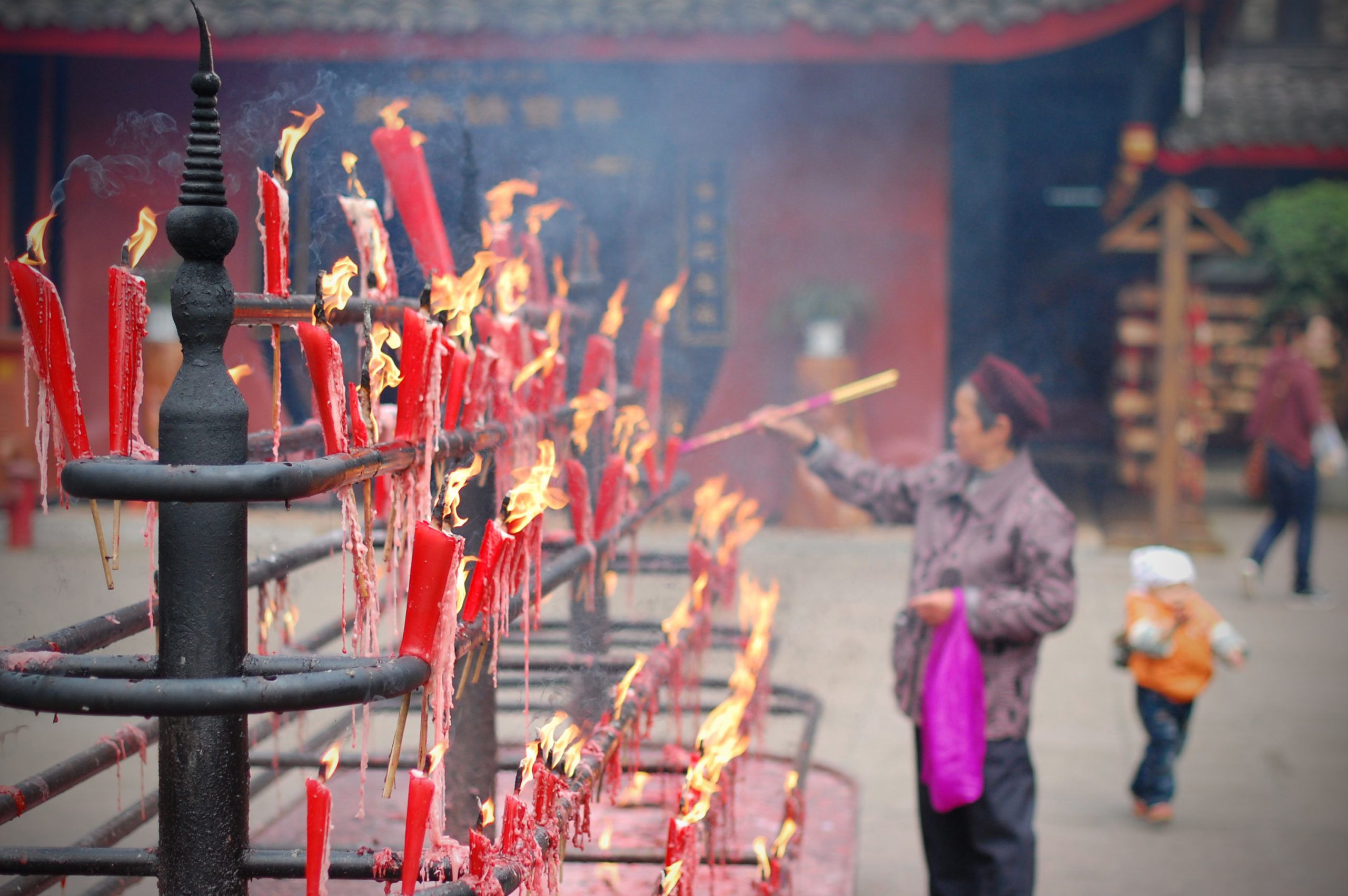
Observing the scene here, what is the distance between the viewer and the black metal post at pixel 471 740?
2.40 m

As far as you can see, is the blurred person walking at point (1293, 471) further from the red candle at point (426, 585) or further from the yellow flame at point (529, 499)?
the red candle at point (426, 585)

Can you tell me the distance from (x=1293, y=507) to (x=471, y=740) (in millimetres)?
6726

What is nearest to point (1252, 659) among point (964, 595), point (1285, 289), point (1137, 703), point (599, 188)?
point (1137, 703)

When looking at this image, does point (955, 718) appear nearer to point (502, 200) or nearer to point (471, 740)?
point (471, 740)

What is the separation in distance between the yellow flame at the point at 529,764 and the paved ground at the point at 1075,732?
818mm

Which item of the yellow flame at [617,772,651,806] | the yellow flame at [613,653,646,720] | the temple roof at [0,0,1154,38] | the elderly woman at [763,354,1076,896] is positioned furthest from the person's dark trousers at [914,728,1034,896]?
the temple roof at [0,0,1154,38]

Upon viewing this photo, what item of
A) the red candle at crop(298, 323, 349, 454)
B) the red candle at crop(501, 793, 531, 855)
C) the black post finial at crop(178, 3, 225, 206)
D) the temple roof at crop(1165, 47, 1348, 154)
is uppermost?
the temple roof at crop(1165, 47, 1348, 154)

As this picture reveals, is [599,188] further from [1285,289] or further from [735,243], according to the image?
[1285,289]

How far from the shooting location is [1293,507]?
24.9ft

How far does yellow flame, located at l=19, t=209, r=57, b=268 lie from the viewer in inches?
61.8

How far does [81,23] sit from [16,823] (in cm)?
612

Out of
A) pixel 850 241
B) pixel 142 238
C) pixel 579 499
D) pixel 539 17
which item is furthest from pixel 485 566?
pixel 850 241

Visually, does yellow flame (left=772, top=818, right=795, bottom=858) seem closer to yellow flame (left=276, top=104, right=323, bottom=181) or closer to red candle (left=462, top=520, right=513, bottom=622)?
red candle (left=462, top=520, right=513, bottom=622)

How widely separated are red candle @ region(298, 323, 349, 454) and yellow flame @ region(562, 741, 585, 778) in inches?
27.3
